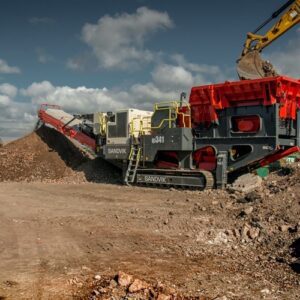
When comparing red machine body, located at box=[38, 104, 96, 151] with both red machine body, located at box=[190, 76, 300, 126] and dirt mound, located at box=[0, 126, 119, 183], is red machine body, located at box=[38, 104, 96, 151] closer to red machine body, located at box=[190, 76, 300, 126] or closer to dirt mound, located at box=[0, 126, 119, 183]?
dirt mound, located at box=[0, 126, 119, 183]

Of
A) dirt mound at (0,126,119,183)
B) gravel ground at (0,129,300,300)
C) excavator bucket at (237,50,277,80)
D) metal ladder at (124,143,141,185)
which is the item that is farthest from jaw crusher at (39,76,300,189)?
excavator bucket at (237,50,277,80)

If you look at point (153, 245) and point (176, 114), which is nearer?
point (153, 245)

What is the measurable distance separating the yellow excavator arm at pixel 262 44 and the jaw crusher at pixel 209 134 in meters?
1.79

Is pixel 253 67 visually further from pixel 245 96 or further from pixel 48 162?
pixel 48 162

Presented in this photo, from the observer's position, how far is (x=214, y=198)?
1188cm

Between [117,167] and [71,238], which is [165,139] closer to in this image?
[117,167]

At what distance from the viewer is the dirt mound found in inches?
712

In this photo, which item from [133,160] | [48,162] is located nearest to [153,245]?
[133,160]

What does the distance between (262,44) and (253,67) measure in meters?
1.28

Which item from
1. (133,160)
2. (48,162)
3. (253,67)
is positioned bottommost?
(48,162)

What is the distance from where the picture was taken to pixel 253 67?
50.3ft

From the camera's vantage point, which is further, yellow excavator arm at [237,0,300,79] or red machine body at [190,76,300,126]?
yellow excavator arm at [237,0,300,79]

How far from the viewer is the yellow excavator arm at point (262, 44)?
15.2 meters

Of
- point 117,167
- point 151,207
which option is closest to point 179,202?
point 151,207
